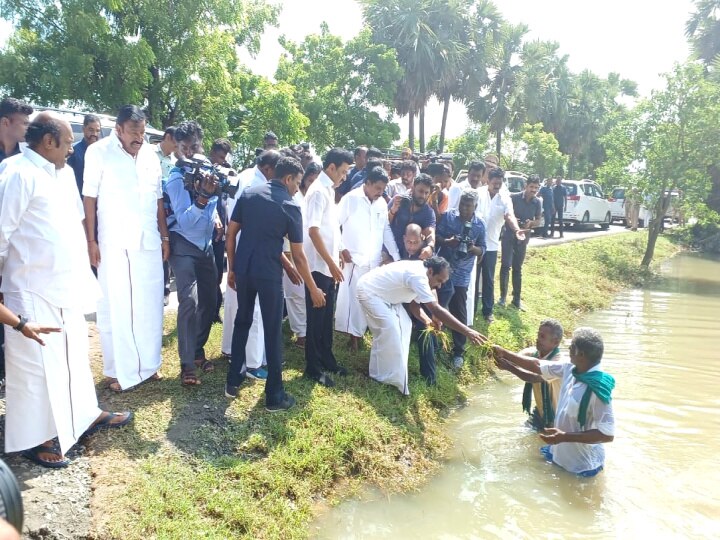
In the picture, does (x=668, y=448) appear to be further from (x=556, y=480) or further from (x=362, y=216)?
(x=362, y=216)

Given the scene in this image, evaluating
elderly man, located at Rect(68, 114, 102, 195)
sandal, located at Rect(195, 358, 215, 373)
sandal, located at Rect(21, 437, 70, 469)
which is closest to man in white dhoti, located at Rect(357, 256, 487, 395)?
sandal, located at Rect(195, 358, 215, 373)

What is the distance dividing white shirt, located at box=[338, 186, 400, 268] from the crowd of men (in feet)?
0.05

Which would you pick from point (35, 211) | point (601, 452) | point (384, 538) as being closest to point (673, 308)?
point (601, 452)

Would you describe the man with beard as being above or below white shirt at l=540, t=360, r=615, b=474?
above

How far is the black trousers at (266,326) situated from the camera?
443 cm

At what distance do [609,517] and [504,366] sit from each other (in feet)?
4.41

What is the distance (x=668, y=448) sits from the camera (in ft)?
18.3

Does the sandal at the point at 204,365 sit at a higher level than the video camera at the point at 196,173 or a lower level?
lower

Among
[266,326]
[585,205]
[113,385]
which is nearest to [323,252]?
[266,326]

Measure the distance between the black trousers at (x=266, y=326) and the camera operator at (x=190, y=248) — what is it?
40 cm

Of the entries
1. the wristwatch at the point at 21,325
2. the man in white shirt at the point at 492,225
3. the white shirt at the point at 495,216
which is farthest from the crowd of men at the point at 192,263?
the white shirt at the point at 495,216

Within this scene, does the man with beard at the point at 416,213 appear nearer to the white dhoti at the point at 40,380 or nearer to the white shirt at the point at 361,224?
the white shirt at the point at 361,224

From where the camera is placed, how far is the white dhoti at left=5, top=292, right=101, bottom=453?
3.33 m

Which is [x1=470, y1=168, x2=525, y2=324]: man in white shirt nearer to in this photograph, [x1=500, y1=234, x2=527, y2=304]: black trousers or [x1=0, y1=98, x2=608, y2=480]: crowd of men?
[x1=500, y1=234, x2=527, y2=304]: black trousers
